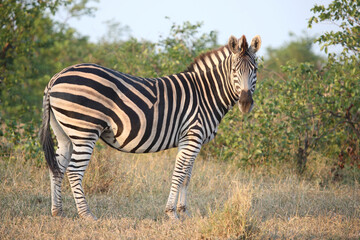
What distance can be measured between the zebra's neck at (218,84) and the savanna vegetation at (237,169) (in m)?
1.35

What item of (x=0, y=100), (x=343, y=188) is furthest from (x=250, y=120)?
(x=0, y=100)

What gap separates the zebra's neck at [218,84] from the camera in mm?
5613

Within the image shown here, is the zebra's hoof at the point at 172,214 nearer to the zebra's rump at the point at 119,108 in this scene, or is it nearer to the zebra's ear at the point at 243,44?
the zebra's rump at the point at 119,108

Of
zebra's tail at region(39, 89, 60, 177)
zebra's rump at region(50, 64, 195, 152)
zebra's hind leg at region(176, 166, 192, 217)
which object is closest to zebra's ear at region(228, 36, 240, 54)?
zebra's rump at region(50, 64, 195, 152)

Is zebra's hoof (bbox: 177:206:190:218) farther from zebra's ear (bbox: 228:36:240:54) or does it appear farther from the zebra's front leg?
zebra's ear (bbox: 228:36:240:54)

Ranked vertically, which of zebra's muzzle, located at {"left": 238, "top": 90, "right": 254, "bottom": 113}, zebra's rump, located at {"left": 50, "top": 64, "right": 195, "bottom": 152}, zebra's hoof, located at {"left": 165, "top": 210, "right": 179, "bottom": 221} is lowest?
zebra's hoof, located at {"left": 165, "top": 210, "right": 179, "bottom": 221}

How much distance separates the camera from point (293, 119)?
26.3ft

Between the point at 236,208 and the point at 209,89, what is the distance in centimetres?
201

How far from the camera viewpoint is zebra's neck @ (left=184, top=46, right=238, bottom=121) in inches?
221

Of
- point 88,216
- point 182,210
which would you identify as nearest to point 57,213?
point 88,216

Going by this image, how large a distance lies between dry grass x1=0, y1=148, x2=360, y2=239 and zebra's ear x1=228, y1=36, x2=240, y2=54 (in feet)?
6.69

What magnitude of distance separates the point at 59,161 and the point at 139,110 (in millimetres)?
1418

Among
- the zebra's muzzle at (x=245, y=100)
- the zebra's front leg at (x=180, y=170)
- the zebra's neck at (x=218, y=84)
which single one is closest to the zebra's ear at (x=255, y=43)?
the zebra's neck at (x=218, y=84)

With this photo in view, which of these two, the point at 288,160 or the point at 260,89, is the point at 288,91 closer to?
the point at 260,89
